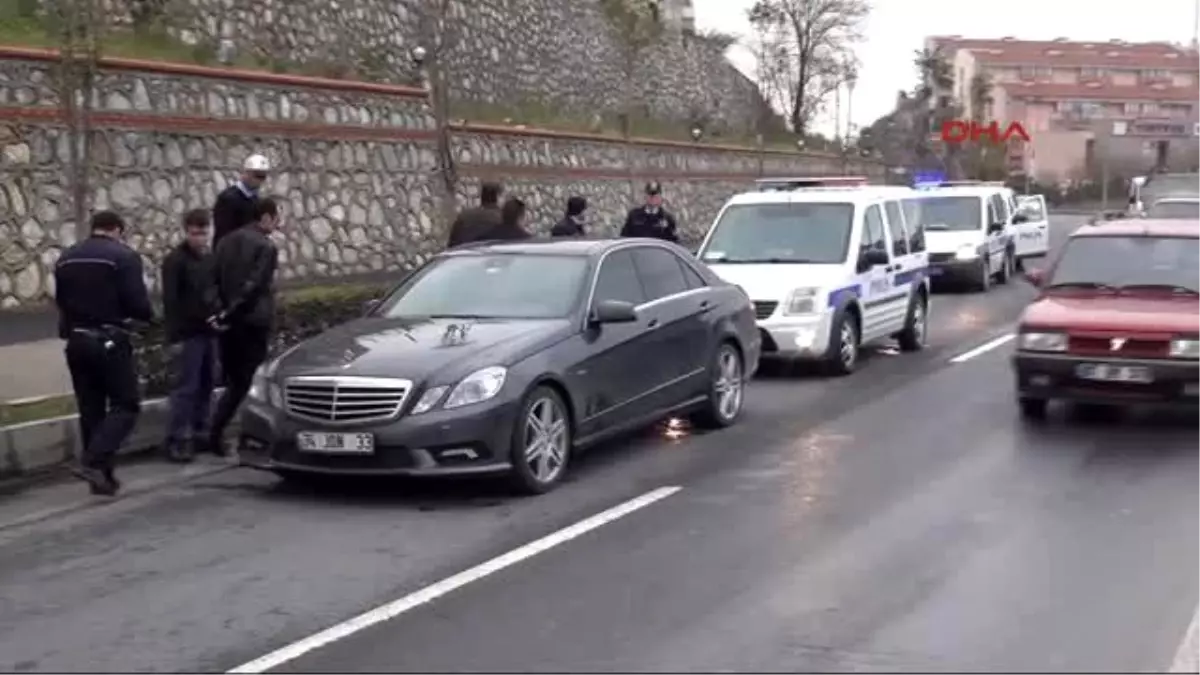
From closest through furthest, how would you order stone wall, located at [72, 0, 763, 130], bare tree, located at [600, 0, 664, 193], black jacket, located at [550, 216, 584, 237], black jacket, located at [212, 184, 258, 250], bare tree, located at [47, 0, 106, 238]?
black jacket, located at [212, 184, 258, 250]
bare tree, located at [47, 0, 106, 238]
black jacket, located at [550, 216, 584, 237]
stone wall, located at [72, 0, 763, 130]
bare tree, located at [600, 0, 664, 193]

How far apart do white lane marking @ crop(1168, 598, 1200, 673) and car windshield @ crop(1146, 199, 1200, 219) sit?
20.8 m

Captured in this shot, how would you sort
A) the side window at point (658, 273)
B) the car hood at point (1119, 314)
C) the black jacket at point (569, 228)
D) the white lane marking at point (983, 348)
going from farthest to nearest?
the white lane marking at point (983, 348) < the black jacket at point (569, 228) < the car hood at point (1119, 314) < the side window at point (658, 273)

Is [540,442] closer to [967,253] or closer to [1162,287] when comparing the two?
[1162,287]

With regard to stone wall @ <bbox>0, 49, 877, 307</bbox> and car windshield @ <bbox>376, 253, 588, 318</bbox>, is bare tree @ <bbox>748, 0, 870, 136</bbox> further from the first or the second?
car windshield @ <bbox>376, 253, 588, 318</bbox>

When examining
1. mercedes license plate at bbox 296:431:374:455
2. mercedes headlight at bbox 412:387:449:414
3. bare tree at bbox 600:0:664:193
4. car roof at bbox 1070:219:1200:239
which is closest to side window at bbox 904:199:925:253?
car roof at bbox 1070:219:1200:239

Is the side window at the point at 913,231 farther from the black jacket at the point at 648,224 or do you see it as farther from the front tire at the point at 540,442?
the front tire at the point at 540,442

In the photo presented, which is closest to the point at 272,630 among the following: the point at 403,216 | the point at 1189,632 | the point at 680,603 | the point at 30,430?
the point at 680,603

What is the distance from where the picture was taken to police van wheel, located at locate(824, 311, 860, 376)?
15688 mm

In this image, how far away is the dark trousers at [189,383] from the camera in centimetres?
1153

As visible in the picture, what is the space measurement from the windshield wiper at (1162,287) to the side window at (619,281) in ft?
13.5

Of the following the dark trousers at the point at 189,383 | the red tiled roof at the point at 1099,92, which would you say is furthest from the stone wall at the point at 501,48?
the red tiled roof at the point at 1099,92

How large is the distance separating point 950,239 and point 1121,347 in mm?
16362

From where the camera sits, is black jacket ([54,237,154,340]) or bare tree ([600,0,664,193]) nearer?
black jacket ([54,237,154,340])

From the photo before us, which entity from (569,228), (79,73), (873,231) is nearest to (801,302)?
(873,231)
